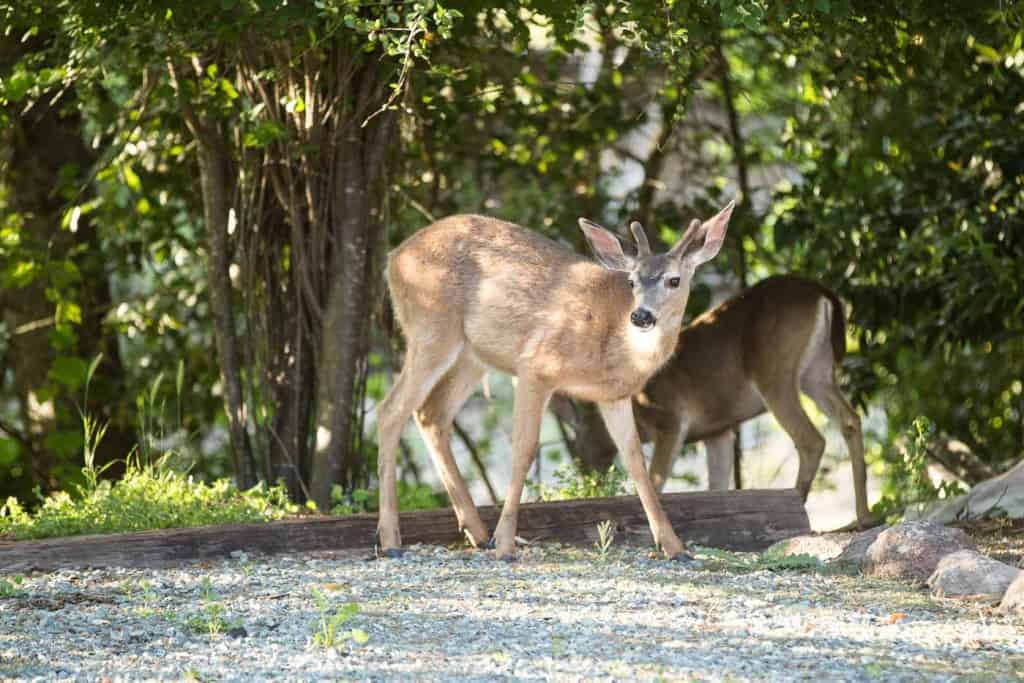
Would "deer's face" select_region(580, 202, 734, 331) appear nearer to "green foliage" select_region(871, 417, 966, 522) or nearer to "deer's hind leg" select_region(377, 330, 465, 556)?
"deer's hind leg" select_region(377, 330, 465, 556)

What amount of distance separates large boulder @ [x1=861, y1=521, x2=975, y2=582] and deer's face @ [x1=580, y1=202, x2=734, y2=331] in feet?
4.70

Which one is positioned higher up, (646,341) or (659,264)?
(659,264)

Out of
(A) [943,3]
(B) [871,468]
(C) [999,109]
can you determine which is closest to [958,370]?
(B) [871,468]

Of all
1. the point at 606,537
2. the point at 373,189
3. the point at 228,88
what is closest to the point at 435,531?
the point at 606,537

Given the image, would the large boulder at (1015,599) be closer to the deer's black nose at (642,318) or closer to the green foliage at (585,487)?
the deer's black nose at (642,318)

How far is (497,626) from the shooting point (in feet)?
16.8

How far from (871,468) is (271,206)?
7.27 m

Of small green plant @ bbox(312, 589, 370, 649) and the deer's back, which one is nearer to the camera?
small green plant @ bbox(312, 589, 370, 649)

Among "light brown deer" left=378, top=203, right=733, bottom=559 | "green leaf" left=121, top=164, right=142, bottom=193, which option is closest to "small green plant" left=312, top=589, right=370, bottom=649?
"light brown deer" left=378, top=203, right=733, bottom=559

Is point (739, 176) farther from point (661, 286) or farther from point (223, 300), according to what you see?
point (661, 286)

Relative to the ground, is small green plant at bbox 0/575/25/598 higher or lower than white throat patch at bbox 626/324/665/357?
lower

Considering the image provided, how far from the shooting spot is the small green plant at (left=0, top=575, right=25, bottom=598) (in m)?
5.70

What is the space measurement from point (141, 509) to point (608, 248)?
8.67 ft

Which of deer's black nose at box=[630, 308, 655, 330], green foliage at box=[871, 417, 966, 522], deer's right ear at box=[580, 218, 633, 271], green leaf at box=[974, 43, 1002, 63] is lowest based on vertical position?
green foliage at box=[871, 417, 966, 522]
